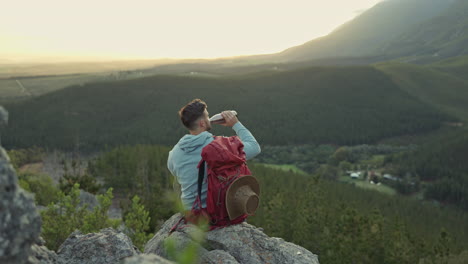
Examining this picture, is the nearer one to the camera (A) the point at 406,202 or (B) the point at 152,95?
(A) the point at 406,202

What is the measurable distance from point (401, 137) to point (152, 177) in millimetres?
158691

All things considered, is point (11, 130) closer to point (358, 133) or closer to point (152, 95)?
point (152, 95)

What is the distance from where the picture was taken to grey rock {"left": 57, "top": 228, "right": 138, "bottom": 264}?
5359mm

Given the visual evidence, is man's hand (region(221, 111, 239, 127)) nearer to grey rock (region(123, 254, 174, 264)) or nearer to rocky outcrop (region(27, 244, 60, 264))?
rocky outcrop (region(27, 244, 60, 264))

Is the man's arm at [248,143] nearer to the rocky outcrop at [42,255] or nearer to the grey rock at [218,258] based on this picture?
the grey rock at [218,258]

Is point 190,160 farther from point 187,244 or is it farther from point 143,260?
point 143,260

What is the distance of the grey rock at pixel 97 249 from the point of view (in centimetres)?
536

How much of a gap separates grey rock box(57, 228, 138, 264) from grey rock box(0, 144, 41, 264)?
2495mm

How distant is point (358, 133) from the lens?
182375mm

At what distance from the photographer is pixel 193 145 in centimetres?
595

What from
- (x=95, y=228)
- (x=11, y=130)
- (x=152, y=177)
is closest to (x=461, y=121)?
(x=152, y=177)

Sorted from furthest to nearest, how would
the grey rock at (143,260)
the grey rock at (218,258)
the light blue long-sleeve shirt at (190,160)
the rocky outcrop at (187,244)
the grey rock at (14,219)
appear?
1. the light blue long-sleeve shirt at (190,160)
2. the grey rock at (218,258)
3. the rocky outcrop at (187,244)
4. the grey rock at (14,219)
5. the grey rock at (143,260)

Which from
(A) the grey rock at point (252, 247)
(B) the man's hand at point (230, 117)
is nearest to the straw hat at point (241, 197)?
(A) the grey rock at point (252, 247)

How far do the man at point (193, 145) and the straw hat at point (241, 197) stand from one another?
0.46m
